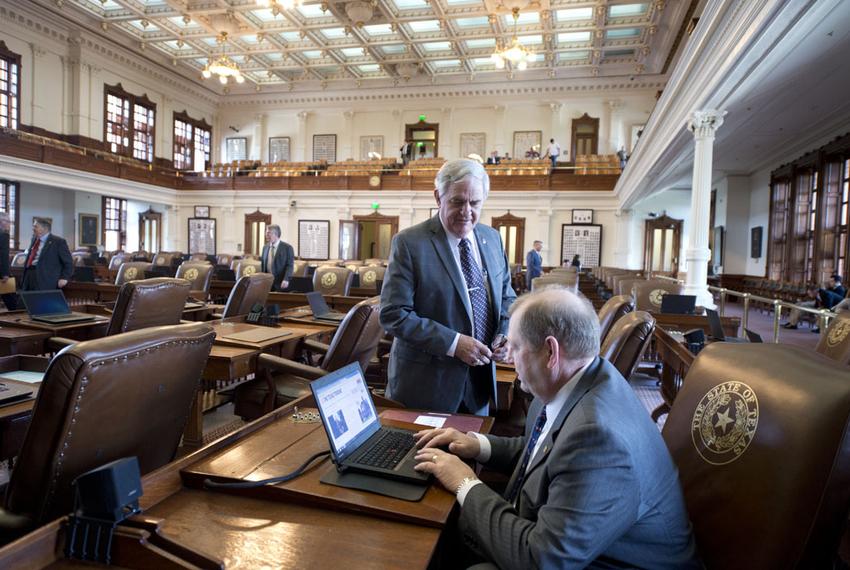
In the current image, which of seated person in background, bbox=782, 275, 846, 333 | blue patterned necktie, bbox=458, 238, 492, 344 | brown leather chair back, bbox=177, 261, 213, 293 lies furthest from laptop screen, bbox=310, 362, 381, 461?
seated person in background, bbox=782, 275, 846, 333

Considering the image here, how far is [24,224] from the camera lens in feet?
46.0

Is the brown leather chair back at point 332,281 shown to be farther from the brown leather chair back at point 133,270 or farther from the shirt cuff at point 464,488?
the shirt cuff at point 464,488

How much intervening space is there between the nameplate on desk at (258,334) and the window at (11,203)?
47.6 feet

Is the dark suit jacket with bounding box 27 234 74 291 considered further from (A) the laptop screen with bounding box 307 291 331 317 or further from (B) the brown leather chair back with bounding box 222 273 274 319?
(A) the laptop screen with bounding box 307 291 331 317

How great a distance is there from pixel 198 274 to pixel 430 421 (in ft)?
16.3

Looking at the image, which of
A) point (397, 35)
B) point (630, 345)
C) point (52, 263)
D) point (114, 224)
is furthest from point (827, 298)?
point (114, 224)

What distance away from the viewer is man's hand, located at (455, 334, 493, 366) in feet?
5.61

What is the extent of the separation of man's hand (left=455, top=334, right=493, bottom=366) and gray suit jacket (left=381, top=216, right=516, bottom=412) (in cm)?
8

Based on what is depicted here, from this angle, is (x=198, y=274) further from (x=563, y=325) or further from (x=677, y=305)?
(x=563, y=325)

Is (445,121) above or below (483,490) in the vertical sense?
above

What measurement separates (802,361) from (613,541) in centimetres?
51

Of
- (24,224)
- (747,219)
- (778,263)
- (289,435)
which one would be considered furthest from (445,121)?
(289,435)

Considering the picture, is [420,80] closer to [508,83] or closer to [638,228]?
[508,83]

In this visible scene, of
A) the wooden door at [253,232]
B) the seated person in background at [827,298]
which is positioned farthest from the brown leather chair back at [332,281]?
the wooden door at [253,232]
